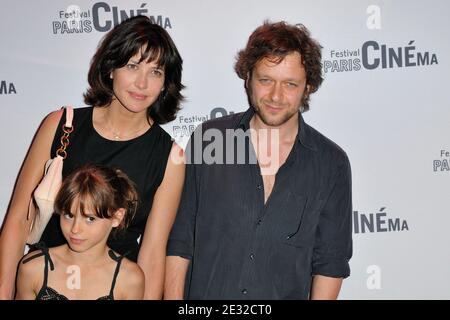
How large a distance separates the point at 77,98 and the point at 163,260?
995 mm

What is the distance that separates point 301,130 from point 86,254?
1.05 meters

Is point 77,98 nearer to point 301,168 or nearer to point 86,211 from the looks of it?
point 86,211

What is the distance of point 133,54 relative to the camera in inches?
99.1

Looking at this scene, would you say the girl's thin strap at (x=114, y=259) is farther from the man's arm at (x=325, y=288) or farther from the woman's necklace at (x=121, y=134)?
the man's arm at (x=325, y=288)

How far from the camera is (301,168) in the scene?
8.90 feet

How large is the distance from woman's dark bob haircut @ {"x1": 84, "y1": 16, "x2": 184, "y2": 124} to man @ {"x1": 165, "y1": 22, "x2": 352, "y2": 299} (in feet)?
0.97

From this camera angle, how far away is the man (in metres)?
2.63

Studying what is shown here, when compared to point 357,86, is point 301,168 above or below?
below

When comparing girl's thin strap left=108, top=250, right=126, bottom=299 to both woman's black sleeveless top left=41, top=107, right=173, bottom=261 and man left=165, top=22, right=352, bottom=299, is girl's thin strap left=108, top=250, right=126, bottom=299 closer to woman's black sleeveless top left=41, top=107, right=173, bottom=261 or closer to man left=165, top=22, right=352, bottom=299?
woman's black sleeveless top left=41, top=107, right=173, bottom=261

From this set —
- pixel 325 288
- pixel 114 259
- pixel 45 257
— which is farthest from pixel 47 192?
pixel 325 288

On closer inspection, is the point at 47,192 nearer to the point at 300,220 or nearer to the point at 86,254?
the point at 86,254

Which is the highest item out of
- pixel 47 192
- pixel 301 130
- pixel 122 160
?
pixel 301 130
